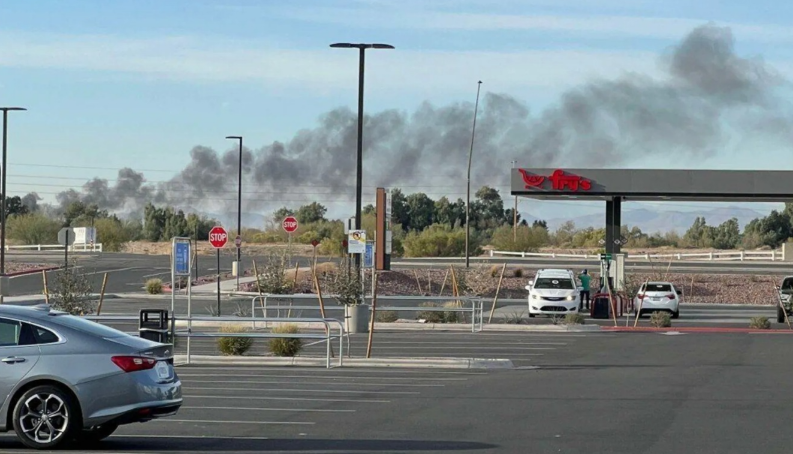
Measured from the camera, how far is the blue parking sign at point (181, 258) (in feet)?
85.3

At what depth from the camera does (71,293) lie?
2728 cm

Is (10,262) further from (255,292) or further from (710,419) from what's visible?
(710,419)

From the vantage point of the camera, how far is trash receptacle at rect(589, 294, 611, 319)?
40.1 metres

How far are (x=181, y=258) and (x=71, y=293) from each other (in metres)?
2.98

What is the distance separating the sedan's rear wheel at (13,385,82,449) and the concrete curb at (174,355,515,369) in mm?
11121

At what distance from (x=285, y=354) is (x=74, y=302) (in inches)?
225

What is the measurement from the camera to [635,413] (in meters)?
15.9

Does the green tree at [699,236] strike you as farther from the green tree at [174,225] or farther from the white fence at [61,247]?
the white fence at [61,247]

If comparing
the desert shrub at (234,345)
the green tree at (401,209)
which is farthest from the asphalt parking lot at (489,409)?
the green tree at (401,209)

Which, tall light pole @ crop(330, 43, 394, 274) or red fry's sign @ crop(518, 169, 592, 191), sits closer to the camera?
tall light pole @ crop(330, 43, 394, 274)

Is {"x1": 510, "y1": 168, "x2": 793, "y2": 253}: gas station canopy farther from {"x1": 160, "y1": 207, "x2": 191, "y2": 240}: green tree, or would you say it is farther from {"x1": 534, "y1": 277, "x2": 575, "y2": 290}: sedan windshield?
{"x1": 160, "y1": 207, "x2": 191, "y2": 240}: green tree

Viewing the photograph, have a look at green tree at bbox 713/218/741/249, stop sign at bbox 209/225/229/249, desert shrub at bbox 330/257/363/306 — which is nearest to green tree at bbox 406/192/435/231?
green tree at bbox 713/218/741/249

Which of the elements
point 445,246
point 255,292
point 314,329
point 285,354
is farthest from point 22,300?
point 445,246

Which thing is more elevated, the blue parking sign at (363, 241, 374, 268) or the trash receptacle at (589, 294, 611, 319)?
the blue parking sign at (363, 241, 374, 268)
